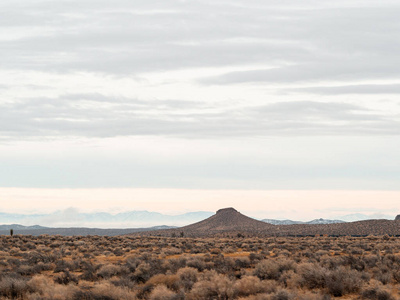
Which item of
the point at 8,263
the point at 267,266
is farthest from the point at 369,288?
the point at 8,263

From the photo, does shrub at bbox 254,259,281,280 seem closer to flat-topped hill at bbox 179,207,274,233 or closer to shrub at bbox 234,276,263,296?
shrub at bbox 234,276,263,296

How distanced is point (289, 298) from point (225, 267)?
10106 mm

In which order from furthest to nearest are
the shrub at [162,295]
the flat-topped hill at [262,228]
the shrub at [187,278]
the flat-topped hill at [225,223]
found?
the flat-topped hill at [225,223] → the flat-topped hill at [262,228] → the shrub at [187,278] → the shrub at [162,295]

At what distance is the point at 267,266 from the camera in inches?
918

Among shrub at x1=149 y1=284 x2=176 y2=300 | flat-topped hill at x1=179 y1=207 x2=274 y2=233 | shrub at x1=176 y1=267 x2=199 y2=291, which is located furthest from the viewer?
flat-topped hill at x1=179 y1=207 x2=274 y2=233

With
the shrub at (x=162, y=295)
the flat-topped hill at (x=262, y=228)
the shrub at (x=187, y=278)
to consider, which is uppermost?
the flat-topped hill at (x=262, y=228)

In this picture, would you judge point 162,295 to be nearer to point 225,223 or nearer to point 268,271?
point 268,271

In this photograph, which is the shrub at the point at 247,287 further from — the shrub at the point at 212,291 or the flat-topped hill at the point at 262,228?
the flat-topped hill at the point at 262,228

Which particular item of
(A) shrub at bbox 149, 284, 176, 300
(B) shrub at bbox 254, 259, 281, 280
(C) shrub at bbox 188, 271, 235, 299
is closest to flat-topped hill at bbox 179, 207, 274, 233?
(B) shrub at bbox 254, 259, 281, 280

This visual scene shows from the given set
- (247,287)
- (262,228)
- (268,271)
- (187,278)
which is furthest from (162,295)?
(262,228)

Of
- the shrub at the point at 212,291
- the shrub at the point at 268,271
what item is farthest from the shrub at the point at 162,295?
the shrub at the point at 268,271

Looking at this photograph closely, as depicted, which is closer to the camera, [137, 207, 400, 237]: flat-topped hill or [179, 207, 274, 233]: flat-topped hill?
[137, 207, 400, 237]: flat-topped hill

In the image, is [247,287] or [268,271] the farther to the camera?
[268,271]

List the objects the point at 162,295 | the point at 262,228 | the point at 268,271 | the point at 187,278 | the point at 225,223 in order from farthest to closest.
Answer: the point at 225,223 < the point at 262,228 < the point at 268,271 < the point at 187,278 < the point at 162,295
